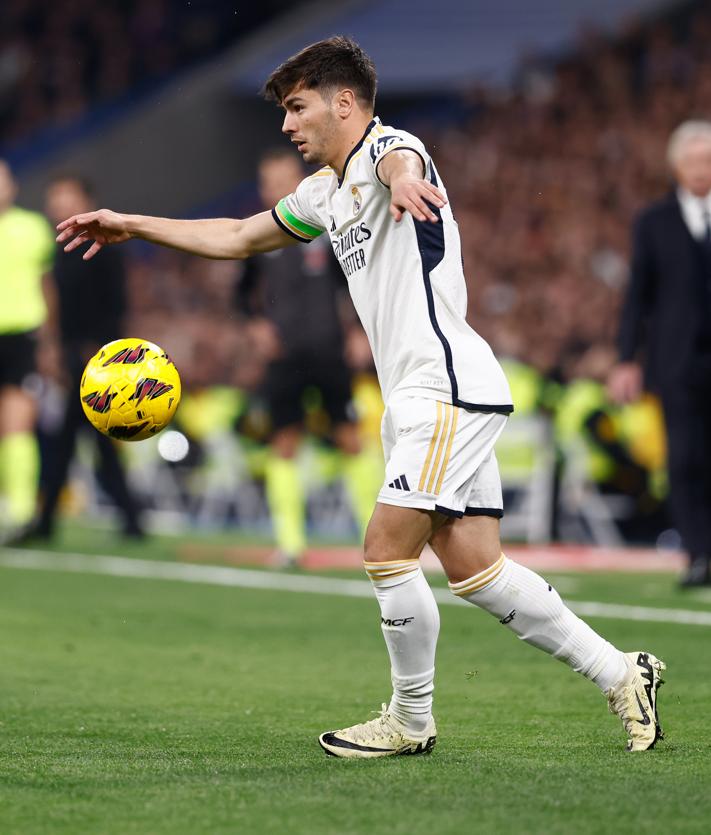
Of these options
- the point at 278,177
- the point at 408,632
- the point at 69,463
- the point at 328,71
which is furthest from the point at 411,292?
the point at 69,463

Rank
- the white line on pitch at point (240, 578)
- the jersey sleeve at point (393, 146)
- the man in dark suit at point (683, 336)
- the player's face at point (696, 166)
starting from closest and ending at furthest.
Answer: the jersey sleeve at point (393, 146) → the white line on pitch at point (240, 578) → the player's face at point (696, 166) → the man in dark suit at point (683, 336)

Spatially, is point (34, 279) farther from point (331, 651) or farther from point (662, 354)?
point (331, 651)

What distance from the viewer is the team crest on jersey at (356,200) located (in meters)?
4.85

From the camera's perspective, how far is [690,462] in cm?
942

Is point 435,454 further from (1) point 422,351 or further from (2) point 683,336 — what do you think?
(2) point 683,336

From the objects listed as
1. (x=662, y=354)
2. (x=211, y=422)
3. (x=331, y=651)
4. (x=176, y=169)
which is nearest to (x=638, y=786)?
(x=331, y=651)

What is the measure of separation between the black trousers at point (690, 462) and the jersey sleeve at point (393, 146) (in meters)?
5.00

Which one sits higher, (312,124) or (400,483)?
(312,124)

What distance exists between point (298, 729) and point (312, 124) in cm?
186

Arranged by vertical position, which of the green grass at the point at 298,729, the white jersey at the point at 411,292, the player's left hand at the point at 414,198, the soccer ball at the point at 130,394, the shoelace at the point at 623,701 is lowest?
the green grass at the point at 298,729

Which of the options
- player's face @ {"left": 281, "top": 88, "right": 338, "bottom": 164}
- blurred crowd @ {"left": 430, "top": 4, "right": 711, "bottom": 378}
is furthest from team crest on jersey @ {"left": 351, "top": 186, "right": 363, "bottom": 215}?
blurred crowd @ {"left": 430, "top": 4, "right": 711, "bottom": 378}

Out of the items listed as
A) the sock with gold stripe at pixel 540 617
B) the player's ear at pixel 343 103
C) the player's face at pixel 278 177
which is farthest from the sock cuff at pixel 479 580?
the player's face at pixel 278 177

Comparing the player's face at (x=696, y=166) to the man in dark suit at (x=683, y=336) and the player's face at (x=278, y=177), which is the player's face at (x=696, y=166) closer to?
the man in dark suit at (x=683, y=336)

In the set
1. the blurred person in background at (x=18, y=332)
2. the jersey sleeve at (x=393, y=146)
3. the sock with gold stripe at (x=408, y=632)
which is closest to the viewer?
the jersey sleeve at (x=393, y=146)
